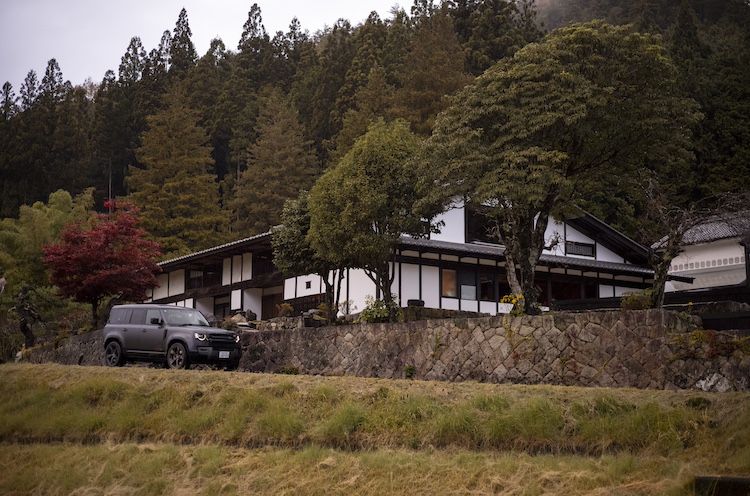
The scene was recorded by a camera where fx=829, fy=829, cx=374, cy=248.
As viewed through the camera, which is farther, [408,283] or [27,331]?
[27,331]

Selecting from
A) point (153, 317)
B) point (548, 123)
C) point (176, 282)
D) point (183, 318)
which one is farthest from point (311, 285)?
point (548, 123)

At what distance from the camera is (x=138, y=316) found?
22.3 meters

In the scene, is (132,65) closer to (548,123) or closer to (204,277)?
(204,277)

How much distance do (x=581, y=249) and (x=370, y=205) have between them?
47.9 feet

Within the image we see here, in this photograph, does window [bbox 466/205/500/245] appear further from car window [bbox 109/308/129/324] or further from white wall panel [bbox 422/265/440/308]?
car window [bbox 109/308/129/324]

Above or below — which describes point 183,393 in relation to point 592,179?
below

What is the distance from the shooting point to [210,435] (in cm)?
1476

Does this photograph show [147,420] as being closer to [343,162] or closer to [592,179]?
[343,162]

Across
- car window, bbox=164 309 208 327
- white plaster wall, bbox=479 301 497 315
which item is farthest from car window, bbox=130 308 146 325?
white plaster wall, bbox=479 301 497 315

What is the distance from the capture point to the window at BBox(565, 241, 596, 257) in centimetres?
A: 3597

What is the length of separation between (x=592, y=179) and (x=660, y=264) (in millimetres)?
6609

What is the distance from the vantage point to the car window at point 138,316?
22.2 m

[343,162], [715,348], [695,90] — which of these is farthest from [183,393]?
[695,90]

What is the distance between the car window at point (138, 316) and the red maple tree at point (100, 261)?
337 inches
